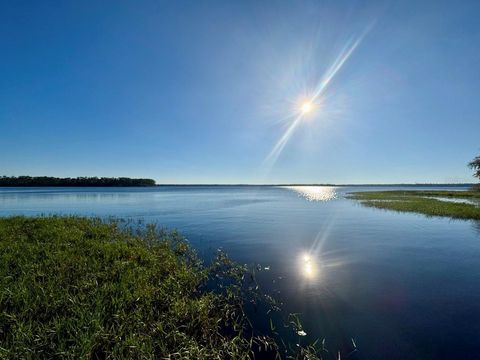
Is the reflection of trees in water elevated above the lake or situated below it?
above

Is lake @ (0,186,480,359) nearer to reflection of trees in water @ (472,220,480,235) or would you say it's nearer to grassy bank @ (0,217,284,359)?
reflection of trees in water @ (472,220,480,235)

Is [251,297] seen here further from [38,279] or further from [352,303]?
[38,279]

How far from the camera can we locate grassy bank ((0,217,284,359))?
573 centimetres

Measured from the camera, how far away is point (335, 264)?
13.9m

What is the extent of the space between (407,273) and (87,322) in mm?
14110

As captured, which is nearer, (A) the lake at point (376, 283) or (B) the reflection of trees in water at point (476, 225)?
(A) the lake at point (376, 283)

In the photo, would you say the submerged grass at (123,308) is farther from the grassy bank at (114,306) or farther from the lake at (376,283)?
the lake at (376,283)

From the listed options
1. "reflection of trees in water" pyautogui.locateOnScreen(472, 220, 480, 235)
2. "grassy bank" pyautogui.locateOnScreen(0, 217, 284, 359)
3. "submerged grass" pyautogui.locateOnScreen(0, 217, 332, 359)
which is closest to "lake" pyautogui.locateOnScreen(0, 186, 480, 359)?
"reflection of trees in water" pyautogui.locateOnScreen(472, 220, 480, 235)

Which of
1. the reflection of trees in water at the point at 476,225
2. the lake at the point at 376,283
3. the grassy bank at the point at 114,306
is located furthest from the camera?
the reflection of trees in water at the point at 476,225

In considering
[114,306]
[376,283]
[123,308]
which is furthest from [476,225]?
[114,306]

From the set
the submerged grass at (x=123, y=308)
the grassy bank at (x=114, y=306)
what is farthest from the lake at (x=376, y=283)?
the grassy bank at (x=114, y=306)

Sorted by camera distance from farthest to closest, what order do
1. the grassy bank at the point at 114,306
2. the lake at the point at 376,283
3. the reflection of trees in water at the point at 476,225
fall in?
the reflection of trees in water at the point at 476,225 → the lake at the point at 376,283 → the grassy bank at the point at 114,306

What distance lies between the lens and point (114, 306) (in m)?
7.39

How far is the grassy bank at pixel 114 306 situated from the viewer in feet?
18.8
